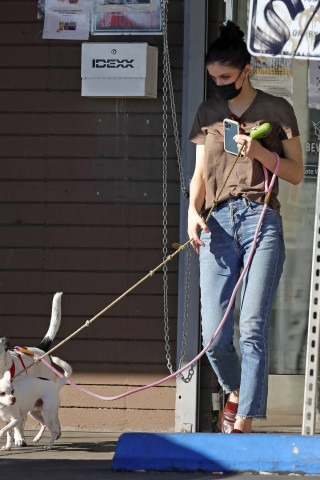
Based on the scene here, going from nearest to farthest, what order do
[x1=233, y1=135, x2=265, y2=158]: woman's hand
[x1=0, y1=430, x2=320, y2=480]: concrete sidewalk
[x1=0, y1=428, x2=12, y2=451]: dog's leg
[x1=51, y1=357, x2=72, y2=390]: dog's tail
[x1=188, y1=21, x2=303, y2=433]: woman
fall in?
[x1=0, y1=430, x2=320, y2=480]: concrete sidewalk < [x1=233, y1=135, x2=265, y2=158]: woman's hand < [x1=188, y1=21, x2=303, y2=433]: woman < [x1=0, y1=428, x2=12, y2=451]: dog's leg < [x1=51, y1=357, x2=72, y2=390]: dog's tail

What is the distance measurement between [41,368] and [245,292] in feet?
6.53

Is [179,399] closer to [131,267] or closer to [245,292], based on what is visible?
[131,267]

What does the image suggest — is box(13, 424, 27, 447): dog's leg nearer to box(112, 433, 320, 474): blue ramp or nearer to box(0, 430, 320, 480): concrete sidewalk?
box(0, 430, 320, 480): concrete sidewalk

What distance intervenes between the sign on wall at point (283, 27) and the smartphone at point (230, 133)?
1.18 feet

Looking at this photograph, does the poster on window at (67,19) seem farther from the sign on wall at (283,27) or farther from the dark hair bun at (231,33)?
the sign on wall at (283,27)

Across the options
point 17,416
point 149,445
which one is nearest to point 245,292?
point 149,445

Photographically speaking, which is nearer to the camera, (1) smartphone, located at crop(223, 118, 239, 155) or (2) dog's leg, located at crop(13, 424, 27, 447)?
(1) smartphone, located at crop(223, 118, 239, 155)

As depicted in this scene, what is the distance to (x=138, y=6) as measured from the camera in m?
6.79

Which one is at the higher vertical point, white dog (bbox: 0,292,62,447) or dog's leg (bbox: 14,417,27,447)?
white dog (bbox: 0,292,62,447)

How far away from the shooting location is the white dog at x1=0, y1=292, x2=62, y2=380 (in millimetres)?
6077

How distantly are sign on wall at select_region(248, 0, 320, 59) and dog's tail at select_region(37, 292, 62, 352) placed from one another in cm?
225

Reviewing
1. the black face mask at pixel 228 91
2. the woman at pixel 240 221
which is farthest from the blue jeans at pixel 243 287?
the black face mask at pixel 228 91

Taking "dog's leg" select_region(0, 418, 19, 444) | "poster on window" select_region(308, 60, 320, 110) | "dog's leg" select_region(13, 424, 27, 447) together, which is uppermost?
"poster on window" select_region(308, 60, 320, 110)

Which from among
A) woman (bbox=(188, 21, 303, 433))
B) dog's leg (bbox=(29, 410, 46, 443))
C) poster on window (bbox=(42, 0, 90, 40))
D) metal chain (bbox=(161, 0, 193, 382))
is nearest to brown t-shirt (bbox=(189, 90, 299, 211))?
woman (bbox=(188, 21, 303, 433))
